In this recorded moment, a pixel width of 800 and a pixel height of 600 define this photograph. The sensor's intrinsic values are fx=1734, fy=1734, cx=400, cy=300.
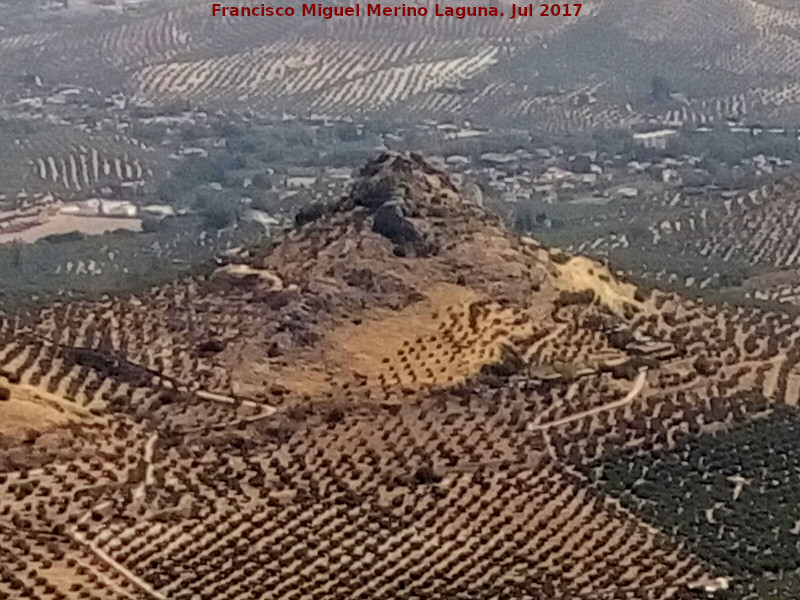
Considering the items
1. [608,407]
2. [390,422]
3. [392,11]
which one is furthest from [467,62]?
[390,422]

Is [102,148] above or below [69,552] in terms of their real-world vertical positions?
below

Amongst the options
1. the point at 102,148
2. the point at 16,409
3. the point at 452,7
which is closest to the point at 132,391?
the point at 16,409

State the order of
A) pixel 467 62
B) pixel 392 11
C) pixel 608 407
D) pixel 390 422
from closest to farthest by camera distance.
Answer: pixel 390 422 < pixel 608 407 < pixel 467 62 < pixel 392 11

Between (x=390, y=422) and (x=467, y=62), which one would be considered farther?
(x=467, y=62)

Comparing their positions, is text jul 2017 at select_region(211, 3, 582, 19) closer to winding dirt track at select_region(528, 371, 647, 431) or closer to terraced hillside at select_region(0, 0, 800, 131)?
→ terraced hillside at select_region(0, 0, 800, 131)

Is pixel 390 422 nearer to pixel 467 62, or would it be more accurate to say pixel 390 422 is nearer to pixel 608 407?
pixel 608 407

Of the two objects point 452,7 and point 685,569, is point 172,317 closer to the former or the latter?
point 685,569
